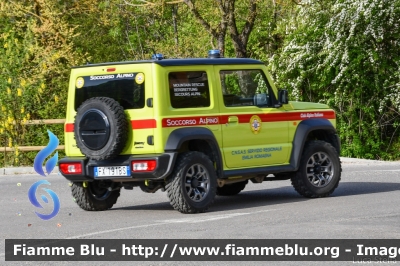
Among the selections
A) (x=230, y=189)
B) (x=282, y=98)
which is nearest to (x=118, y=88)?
(x=282, y=98)

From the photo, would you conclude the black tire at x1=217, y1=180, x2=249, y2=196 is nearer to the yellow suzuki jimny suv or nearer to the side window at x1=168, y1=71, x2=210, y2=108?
the yellow suzuki jimny suv

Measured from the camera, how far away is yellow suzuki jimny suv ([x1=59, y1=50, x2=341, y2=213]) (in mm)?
12625

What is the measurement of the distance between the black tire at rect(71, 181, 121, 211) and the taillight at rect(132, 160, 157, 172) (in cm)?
128

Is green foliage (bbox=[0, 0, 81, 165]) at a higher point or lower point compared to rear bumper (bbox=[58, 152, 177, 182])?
higher

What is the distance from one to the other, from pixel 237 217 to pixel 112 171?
1714 millimetres

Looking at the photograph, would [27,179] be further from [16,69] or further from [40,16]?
[40,16]

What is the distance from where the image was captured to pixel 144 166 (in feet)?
41.1

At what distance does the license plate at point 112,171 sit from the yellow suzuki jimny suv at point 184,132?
13 millimetres

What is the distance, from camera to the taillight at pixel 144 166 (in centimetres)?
1248

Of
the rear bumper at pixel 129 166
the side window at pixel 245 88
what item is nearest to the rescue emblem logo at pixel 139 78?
the rear bumper at pixel 129 166

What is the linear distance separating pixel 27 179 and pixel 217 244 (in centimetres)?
1065

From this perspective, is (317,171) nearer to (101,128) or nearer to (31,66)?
(101,128)

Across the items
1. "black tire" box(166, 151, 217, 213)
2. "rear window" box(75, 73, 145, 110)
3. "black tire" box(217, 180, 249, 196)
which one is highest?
"rear window" box(75, 73, 145, 110)

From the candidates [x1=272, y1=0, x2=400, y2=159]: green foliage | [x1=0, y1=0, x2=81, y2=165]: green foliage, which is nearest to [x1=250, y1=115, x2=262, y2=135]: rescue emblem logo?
[x1=0, y1=0, x2=81, y2=165]: green foliage
